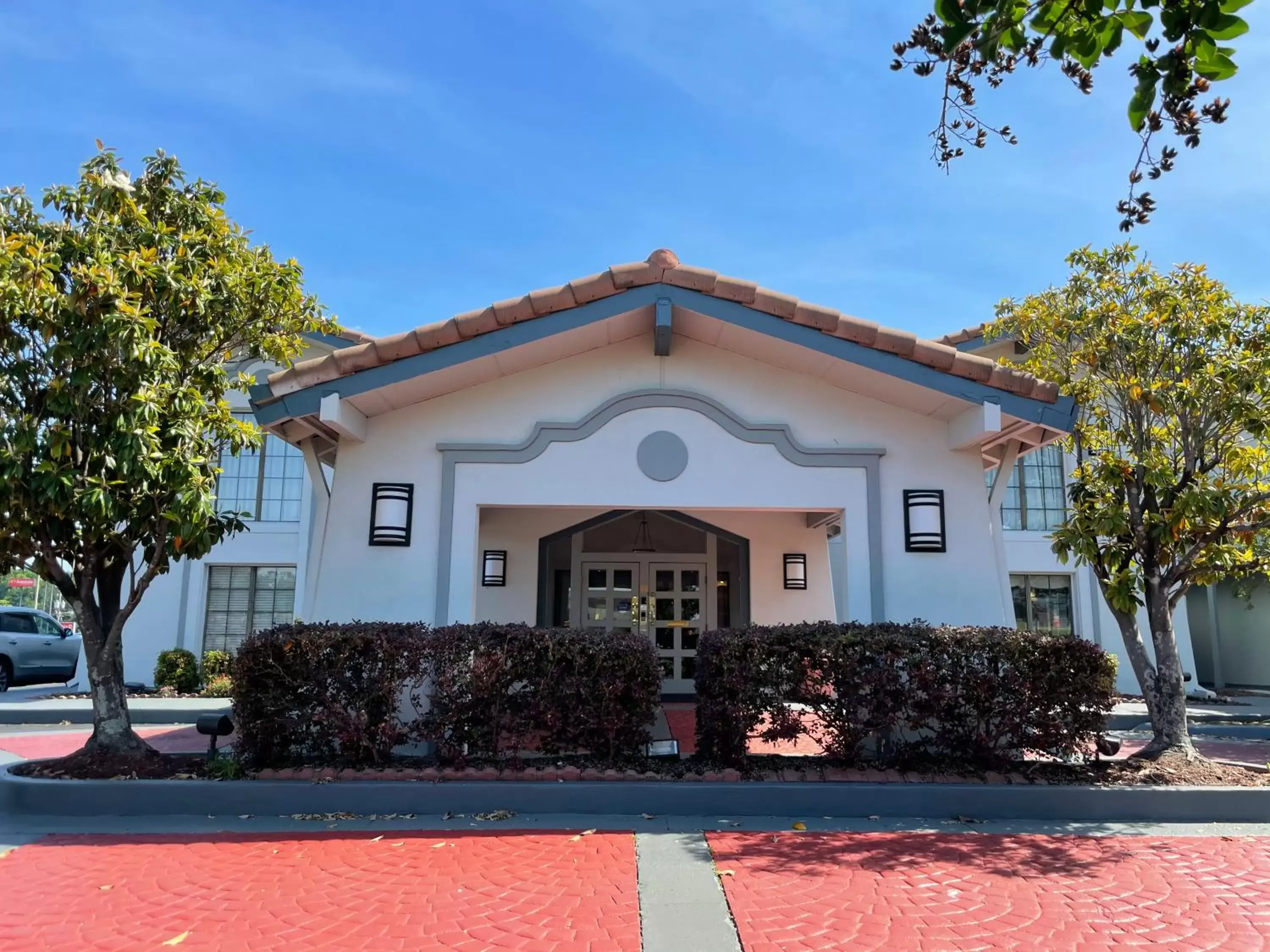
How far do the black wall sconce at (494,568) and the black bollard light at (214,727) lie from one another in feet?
17.8

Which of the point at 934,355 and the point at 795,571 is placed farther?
the point at 795,571

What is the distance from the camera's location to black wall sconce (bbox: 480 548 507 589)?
41.2ft

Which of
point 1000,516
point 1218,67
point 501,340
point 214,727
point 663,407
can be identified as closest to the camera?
point 1218,67

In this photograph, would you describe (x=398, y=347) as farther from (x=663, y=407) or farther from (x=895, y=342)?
(x=895, y=342)

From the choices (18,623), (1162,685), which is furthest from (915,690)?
(18,623)

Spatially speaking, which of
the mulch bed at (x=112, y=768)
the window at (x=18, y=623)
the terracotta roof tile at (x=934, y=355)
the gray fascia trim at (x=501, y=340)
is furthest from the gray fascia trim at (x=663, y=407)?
the window at (x=18, y=623)

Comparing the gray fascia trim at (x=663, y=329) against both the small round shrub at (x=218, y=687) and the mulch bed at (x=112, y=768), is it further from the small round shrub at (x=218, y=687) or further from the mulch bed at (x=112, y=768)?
the small round shrub at (x=218, y=687)

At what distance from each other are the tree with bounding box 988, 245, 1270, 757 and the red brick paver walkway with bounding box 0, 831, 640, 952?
508 cm

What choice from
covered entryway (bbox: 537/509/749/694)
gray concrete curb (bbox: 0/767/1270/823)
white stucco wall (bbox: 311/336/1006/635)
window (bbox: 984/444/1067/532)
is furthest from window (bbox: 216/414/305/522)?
window (bbox: 984/444/1067/532)

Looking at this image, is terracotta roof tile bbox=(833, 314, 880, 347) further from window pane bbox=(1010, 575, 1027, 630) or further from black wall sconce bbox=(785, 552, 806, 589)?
window pane bbox=(1010, 575, 1027, 630)

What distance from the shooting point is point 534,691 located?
6820mm

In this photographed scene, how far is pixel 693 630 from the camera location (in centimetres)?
1302

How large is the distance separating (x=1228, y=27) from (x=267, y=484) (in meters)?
15.8

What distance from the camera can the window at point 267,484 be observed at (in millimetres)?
15953
